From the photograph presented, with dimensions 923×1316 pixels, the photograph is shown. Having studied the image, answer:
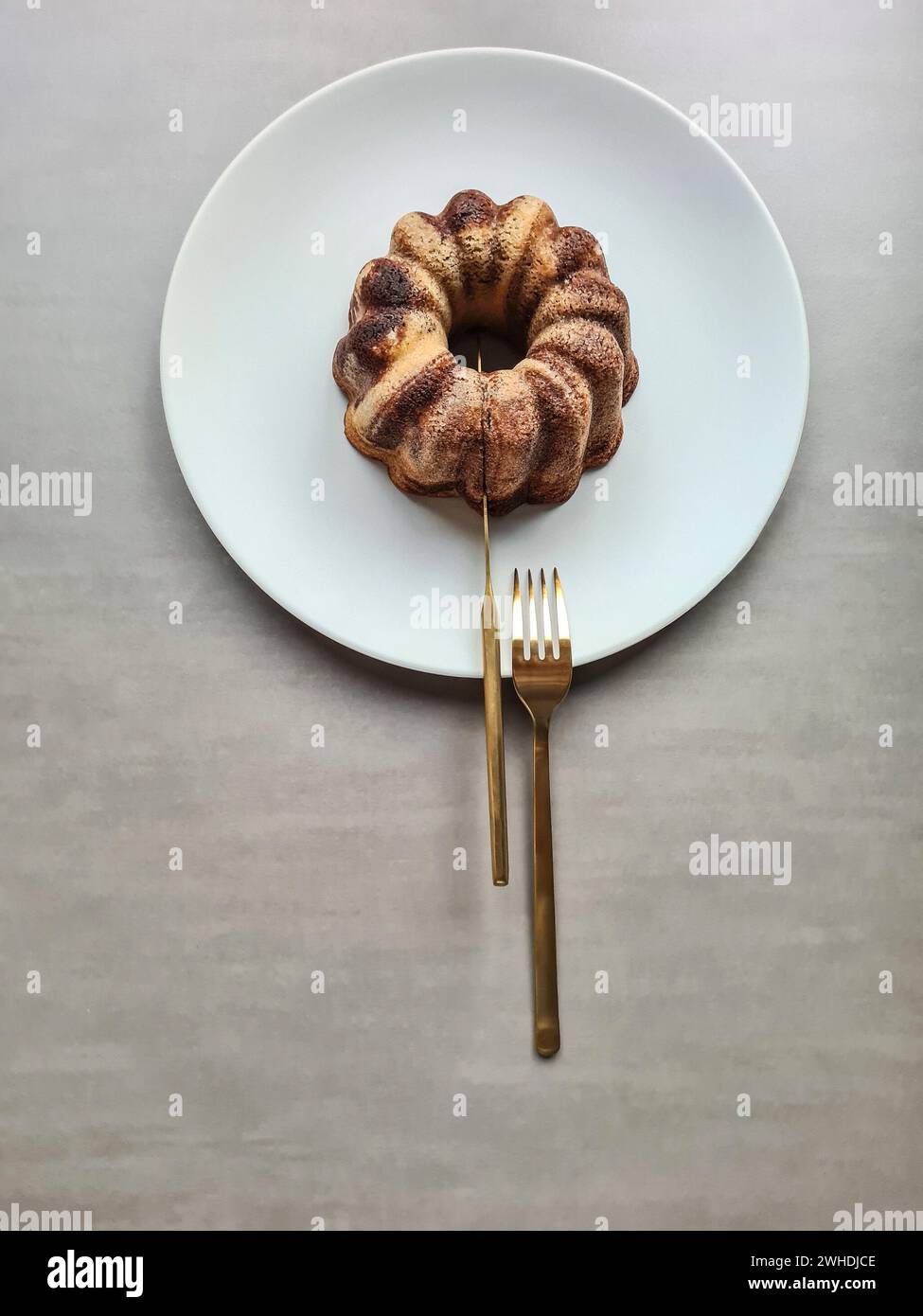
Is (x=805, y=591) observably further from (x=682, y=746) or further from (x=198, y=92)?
(x=198, y=92)

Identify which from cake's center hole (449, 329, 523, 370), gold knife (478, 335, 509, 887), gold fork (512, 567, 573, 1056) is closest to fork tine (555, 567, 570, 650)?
gold fork (512, 567, 573, 1056)

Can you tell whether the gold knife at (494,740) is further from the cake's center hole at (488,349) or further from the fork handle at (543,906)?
the cake's center hole at (488,349)

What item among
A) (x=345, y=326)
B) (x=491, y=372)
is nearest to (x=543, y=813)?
(x=491, y=372)

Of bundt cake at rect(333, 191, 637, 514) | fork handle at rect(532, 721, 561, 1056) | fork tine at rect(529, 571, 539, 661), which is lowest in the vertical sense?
fork handle at rect(532, 721, 561, 1056)

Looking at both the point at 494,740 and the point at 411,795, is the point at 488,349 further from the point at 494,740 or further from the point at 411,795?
the point at 411,795

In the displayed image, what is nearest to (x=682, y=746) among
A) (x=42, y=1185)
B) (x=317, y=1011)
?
(x=317, y=1011)

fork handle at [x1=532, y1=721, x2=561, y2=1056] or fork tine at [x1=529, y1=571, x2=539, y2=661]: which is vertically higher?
fork tine at [x1=529, y1=571, x2=539, y2=661]

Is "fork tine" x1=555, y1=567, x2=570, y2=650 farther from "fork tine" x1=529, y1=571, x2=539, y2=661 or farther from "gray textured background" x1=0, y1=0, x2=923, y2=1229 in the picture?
"gray textured background" x1=0, y1=0, x2=923, y2=1229
